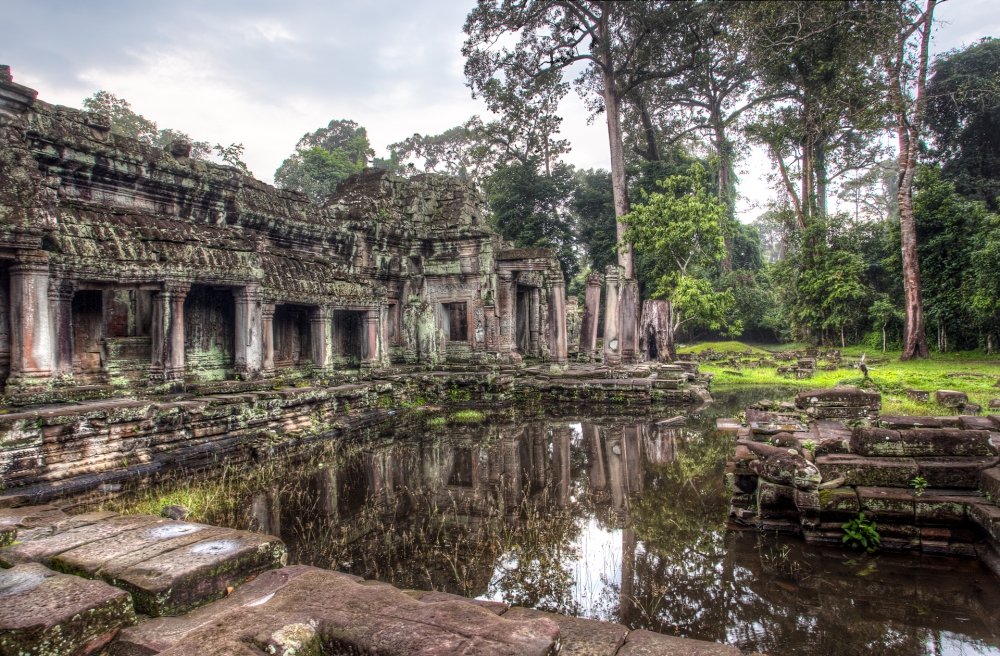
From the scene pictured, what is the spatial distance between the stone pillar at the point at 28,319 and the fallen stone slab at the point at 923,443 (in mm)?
8656

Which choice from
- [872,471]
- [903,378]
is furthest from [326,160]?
[872,471]

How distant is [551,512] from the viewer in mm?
5109

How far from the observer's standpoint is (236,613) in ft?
7.18

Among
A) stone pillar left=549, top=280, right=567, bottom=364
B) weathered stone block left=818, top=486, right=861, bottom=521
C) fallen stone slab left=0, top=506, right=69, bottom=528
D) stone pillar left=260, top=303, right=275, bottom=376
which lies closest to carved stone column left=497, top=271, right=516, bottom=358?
stone pillar left=549, top=280, right=567, bottom=364

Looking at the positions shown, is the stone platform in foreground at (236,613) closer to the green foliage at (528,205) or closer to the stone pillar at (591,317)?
the stone pillar at (591,317)

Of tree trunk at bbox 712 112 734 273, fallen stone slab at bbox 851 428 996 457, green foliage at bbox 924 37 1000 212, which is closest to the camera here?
fallen stone slab at bbox 851 428 996 457

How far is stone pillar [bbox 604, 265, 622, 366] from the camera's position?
1558cm

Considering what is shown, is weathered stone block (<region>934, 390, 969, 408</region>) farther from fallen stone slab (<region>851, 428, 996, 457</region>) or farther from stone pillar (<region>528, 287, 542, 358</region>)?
stone pillar (<region>528, 287, 542, 358</region>)

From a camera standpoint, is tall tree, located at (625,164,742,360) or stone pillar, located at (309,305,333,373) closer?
stone pillar, located at (309,305,333,373)

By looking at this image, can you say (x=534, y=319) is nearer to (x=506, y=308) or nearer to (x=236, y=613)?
(x=506, y=308)

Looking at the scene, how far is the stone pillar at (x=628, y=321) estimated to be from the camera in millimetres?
15773

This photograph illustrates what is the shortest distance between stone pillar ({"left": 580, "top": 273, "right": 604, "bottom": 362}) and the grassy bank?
3.67 meters

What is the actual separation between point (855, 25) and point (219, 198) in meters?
20.1

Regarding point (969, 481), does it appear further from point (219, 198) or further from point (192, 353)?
point (219, 198)
